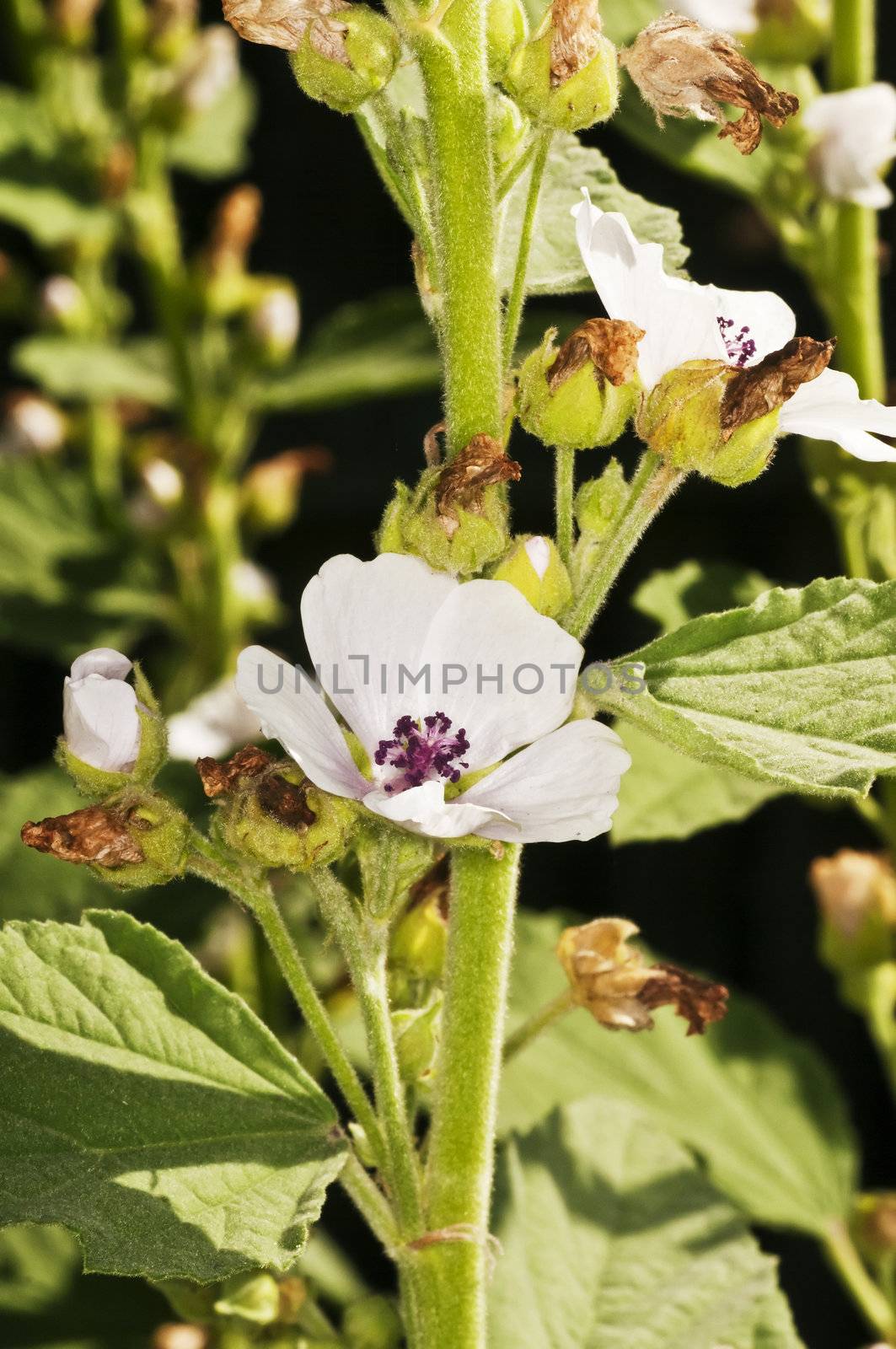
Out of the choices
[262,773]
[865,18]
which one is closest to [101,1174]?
[262,773]

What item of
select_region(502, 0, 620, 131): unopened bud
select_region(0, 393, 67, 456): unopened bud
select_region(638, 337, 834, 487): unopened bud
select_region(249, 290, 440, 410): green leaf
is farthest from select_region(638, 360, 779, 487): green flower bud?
select_region(0, 393, 67, 456): unopened bud

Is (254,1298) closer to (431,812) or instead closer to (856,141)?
(431,812)

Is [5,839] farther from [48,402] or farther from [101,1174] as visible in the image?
[101,1174]

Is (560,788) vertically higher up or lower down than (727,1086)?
higher up

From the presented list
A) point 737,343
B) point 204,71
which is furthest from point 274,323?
point 737,343

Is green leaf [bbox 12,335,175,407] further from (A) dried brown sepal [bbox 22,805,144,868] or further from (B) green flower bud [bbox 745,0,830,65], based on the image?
(A) dried brown sepal [bbox 22,805,144,868]
